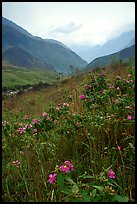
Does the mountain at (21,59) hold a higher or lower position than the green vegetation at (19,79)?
higher

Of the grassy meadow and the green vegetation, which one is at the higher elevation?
the green vegetation

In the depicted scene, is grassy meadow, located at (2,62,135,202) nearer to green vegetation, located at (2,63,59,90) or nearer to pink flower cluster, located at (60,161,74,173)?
pink flower cluster, located at (60,161,74,173)

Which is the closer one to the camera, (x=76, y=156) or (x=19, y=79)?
(x=76, y=156)

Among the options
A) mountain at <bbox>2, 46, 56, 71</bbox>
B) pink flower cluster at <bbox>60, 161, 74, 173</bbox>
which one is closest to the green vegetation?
pink flower cluster at <bbox>60, 161, 74, 173</bbox>

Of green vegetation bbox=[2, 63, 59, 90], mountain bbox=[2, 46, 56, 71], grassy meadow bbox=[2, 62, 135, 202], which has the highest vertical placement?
mountain bbox=[2, 46, 56, 71]

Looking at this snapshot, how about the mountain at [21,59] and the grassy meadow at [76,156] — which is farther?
the mountain at [21,59]

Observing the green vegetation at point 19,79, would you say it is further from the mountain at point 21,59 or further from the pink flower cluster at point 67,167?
the mountain at point 21,59

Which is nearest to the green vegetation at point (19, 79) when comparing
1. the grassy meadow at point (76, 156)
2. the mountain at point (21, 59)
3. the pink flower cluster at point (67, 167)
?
the grassy meadow at point (76, 156)

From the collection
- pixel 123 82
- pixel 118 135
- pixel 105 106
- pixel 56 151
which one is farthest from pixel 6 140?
pixel 123 82

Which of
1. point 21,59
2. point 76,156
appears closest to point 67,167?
point 76,156

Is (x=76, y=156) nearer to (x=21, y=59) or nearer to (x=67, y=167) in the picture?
(x=67, y=167)

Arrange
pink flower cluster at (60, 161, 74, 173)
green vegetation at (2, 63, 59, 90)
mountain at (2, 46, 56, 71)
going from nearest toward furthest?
1. pink flower cluster at (60, 161, 74, 173)
2. green vegetation at (2, 63, 59, 90)
3. mountain at (2, 46, 56, 71)

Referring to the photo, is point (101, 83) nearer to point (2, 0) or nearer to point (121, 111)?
point (121, 111)

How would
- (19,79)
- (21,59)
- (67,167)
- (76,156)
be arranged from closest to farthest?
(67,167) < (76,156) < (19,79) < (21,59)
